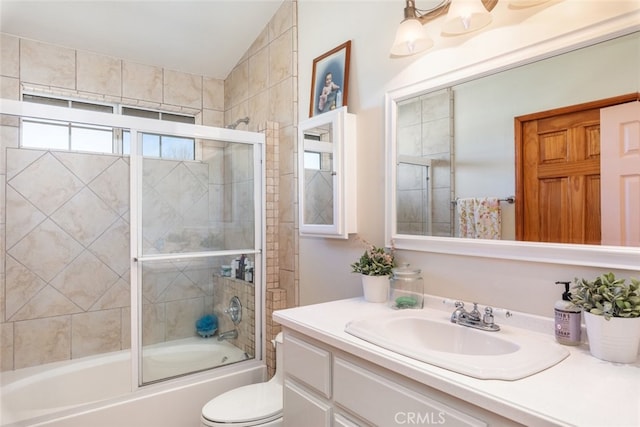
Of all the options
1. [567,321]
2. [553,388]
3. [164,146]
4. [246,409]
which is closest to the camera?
[553,388]

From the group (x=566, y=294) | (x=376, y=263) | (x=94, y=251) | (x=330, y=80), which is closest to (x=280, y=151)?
(x=330, y=80)

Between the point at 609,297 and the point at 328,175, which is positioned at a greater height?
the point at 328,175

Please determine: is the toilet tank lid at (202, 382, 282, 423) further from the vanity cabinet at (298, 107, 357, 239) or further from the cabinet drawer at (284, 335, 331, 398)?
the vanity cabinet at (298, 107, 357, 239)

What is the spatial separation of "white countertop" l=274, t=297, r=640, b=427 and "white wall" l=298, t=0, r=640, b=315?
225mm

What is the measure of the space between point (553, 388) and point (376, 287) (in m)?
0.91

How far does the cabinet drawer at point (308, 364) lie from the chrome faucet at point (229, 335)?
117 centimetres

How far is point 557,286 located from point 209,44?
2.78m

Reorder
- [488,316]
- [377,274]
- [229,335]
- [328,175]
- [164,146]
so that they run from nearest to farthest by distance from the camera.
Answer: [488,316] < [377,274] < [328,175] < [164,146] < [229,335]

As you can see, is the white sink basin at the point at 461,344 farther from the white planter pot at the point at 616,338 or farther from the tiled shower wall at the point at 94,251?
the tiled shower wall at the point at 94,251

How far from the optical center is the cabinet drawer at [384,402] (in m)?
0.93

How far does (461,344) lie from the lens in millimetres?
1316

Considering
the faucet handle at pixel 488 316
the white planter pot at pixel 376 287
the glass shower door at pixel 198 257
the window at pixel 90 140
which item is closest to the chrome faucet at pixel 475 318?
the faucet handle at pixel 488 316

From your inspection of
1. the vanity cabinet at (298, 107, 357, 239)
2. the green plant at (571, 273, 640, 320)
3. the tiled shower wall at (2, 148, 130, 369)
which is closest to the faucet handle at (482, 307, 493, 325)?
the green plant at (571, 273, 640, 320)

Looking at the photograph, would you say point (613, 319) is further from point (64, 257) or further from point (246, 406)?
point (64, 257)
